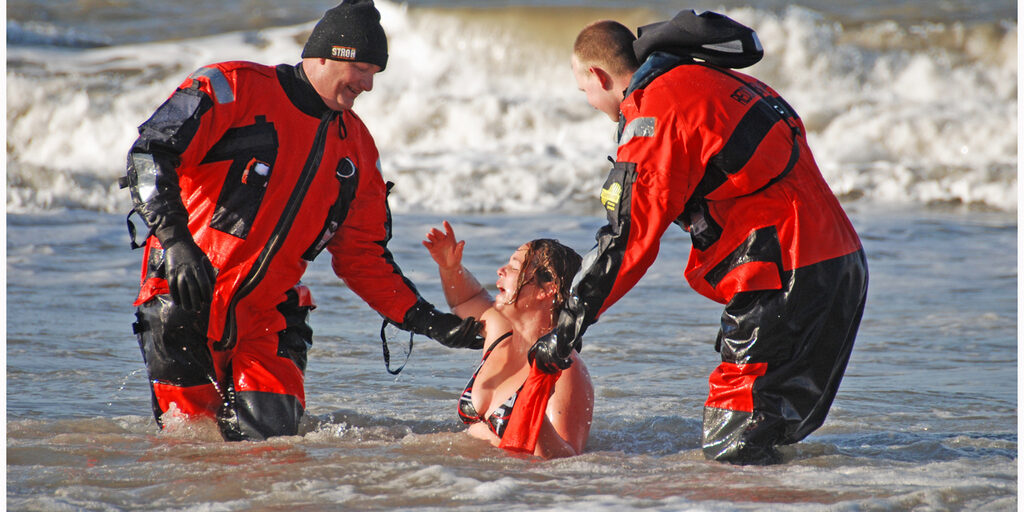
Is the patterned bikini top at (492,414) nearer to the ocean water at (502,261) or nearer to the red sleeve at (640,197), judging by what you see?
the ocean water at (502,261)

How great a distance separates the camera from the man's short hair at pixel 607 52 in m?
3.81

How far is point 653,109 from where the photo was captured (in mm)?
3527

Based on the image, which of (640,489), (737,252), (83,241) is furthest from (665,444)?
(83,241)

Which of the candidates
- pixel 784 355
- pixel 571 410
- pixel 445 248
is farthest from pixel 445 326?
pixel 784 355

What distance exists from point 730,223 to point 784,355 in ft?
1.54

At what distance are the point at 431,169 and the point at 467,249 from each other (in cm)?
388

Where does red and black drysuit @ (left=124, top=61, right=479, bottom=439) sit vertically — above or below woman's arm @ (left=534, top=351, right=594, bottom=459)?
above

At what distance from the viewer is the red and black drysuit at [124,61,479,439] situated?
13.0ft

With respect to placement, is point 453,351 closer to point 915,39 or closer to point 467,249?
point 467,249

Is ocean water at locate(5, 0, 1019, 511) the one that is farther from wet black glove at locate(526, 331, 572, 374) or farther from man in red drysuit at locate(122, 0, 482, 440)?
wet black glove at locate(526, 331, 572, 374)

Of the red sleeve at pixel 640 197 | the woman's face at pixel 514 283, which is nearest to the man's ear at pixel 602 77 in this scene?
the red sleeve at pixel 640 197

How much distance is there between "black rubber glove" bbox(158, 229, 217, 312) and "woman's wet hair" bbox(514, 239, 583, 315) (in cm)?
131

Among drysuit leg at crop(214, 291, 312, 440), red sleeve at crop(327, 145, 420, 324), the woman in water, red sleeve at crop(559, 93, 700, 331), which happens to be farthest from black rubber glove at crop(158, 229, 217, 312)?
red sleeve at crop(559, 93, 700, 331)

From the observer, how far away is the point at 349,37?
13.8ft
